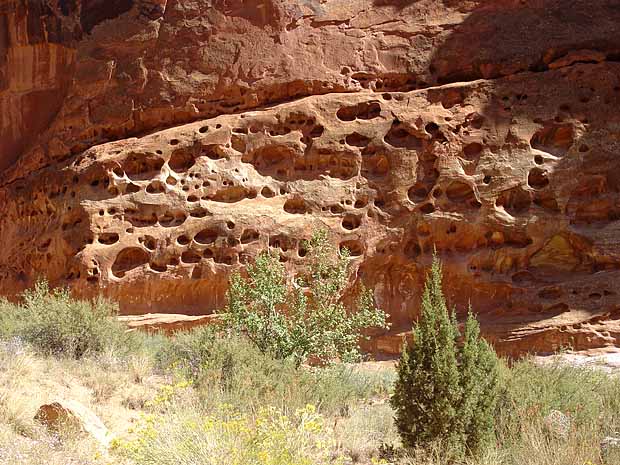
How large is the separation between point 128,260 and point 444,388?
985 centimetres

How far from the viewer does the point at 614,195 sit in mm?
12398

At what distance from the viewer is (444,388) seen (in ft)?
17.6

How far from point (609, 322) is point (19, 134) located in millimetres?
14307

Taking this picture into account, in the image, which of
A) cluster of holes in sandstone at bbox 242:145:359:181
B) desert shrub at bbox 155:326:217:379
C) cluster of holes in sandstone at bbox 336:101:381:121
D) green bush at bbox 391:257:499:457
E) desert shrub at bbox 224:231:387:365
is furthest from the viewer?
cluster of holes in sandstone at bbox 336:101:381:121

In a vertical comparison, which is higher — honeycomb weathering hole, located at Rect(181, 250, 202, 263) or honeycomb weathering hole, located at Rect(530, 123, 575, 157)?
honeycomb weathering hole, located at Rect(530, 123, 575, 157)

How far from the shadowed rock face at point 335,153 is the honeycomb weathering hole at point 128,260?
3cm

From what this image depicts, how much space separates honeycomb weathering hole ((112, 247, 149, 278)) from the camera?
13727 mm

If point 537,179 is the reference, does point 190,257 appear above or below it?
below

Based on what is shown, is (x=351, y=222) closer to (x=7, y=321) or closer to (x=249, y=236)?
(x=249, y=236)

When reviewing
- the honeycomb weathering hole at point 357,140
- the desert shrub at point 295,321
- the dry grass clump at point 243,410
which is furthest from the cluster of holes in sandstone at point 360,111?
the dry grass clump at point 243,410

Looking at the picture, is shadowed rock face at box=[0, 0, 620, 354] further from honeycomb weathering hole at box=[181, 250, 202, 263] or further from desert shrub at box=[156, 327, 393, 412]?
desert shrub at box=[156, 327, 393, 412]

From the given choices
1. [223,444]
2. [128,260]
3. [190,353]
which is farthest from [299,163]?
[223,444]

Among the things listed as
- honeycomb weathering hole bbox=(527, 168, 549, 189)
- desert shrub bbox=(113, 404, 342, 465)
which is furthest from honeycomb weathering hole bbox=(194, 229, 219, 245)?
desert shrub bbox=(113, 404, 342, 465)

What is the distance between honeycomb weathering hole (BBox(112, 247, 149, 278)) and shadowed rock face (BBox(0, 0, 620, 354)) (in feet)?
0.11
